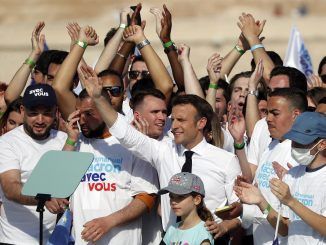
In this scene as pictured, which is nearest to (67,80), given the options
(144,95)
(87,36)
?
(87,36)

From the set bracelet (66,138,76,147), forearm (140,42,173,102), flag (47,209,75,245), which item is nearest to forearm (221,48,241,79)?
forearm (140,42,173,102)

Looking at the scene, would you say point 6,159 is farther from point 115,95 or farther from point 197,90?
point 197,90

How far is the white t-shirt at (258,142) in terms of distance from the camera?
11.6m

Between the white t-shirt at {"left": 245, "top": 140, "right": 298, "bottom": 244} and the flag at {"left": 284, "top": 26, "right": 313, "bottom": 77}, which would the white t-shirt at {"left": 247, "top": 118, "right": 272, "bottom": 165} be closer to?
the white t-shirt at {"left": 245, "top": 140, "right": 298, "bottom": 244}

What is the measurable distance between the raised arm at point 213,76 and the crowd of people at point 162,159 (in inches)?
0.6

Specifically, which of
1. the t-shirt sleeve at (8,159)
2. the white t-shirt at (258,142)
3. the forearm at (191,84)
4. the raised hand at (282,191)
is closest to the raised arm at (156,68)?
the forearm at (191,84)

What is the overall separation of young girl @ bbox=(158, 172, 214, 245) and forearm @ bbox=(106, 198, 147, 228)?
532 millimetres

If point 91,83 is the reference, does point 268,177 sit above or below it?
below

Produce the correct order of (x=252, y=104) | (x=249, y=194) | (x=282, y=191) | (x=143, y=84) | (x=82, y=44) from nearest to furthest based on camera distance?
(x=282, y=191), (x=249, y=194), (x=82, y=44), (x=252, y=104), (x=143, y=84)

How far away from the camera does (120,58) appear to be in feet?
42.4

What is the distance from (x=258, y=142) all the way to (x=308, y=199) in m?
1.99

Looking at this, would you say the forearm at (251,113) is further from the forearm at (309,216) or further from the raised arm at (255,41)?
the forearm at (309,216)

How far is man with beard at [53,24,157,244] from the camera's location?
1104cm

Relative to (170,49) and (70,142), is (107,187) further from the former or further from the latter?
(170,49)
